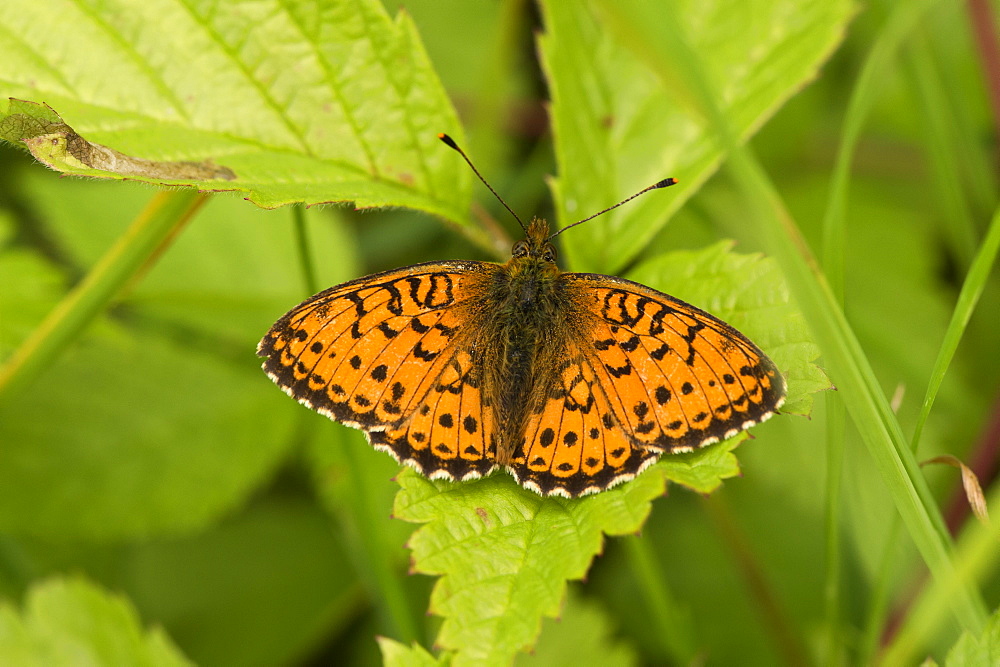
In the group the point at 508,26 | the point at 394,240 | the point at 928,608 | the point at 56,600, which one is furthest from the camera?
the point at 394,240

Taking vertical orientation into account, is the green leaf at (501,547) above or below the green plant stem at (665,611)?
above

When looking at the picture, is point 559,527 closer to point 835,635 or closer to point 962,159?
point 835,635

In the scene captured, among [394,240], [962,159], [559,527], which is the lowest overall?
[559,527]

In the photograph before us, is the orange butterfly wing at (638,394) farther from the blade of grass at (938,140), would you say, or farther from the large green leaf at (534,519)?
the blade of grass at (938,140)

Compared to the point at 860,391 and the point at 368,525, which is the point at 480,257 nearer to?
the point at 368,525

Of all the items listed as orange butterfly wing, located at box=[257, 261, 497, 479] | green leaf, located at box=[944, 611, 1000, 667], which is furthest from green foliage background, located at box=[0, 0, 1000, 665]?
orange butterfly wing, located at box=[257, 261, 497, 479]

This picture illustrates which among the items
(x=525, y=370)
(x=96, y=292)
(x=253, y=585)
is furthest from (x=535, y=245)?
(x=253, y=585)

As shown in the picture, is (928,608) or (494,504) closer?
(928,608)

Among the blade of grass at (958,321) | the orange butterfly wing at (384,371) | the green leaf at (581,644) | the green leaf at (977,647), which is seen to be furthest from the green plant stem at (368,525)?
the blade of grass at (958,321)

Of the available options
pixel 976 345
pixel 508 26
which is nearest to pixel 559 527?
pixel 976 345
